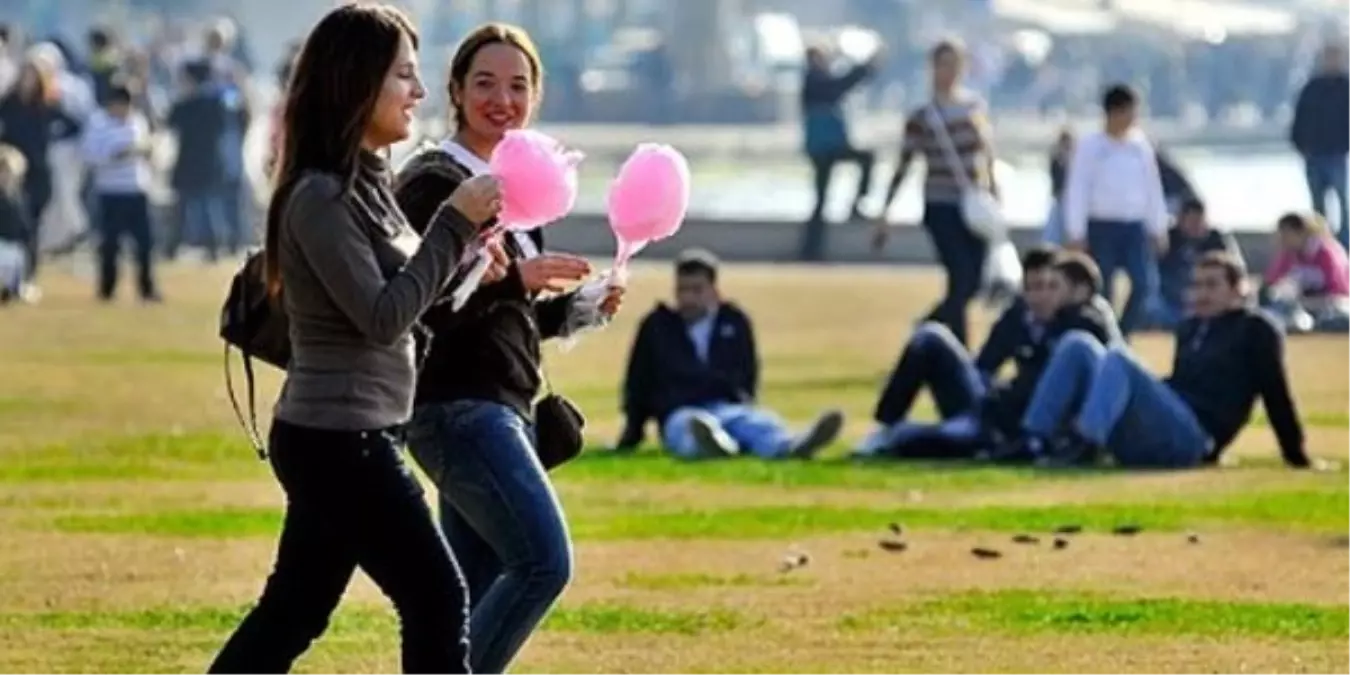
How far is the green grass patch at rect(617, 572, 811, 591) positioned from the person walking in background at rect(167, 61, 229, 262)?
2299cm

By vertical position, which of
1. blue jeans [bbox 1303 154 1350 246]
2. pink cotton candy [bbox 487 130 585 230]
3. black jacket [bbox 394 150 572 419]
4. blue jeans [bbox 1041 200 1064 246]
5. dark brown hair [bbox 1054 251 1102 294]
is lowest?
blue jeans [bbox 1303 154 1350 246]

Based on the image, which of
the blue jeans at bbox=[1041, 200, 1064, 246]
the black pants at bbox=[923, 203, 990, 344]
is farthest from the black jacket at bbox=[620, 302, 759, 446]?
the blue jeans at bbox=[1041, 200, 1064, 246]

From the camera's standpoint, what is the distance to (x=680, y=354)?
1947 centimetres

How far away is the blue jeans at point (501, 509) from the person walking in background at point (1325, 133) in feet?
83.9

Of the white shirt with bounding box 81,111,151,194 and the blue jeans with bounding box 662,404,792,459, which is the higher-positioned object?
the blue jeans with bounding box 662,404,792,459

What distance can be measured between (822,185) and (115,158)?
963 cm

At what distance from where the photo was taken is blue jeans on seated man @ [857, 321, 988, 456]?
63.2 feet

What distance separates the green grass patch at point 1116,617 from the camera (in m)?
12.4

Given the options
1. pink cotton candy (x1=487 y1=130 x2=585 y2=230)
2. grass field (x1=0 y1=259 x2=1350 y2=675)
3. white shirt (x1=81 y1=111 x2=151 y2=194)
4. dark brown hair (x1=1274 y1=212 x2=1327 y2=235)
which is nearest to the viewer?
pink cotton candy (x1=487 y1=130 x2=585 y2=230)

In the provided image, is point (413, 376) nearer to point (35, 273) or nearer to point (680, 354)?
point (680, 354)

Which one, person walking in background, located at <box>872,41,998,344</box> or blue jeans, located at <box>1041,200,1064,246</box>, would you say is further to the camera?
blue jeans, located at <box>1041,200,1064,246</box>

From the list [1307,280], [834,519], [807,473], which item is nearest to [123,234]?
[1307,280]

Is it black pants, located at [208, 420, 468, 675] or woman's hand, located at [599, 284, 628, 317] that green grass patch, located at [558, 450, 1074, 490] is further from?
black pants, located at [208, 420, 468, 675]

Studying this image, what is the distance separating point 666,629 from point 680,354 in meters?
7.07
